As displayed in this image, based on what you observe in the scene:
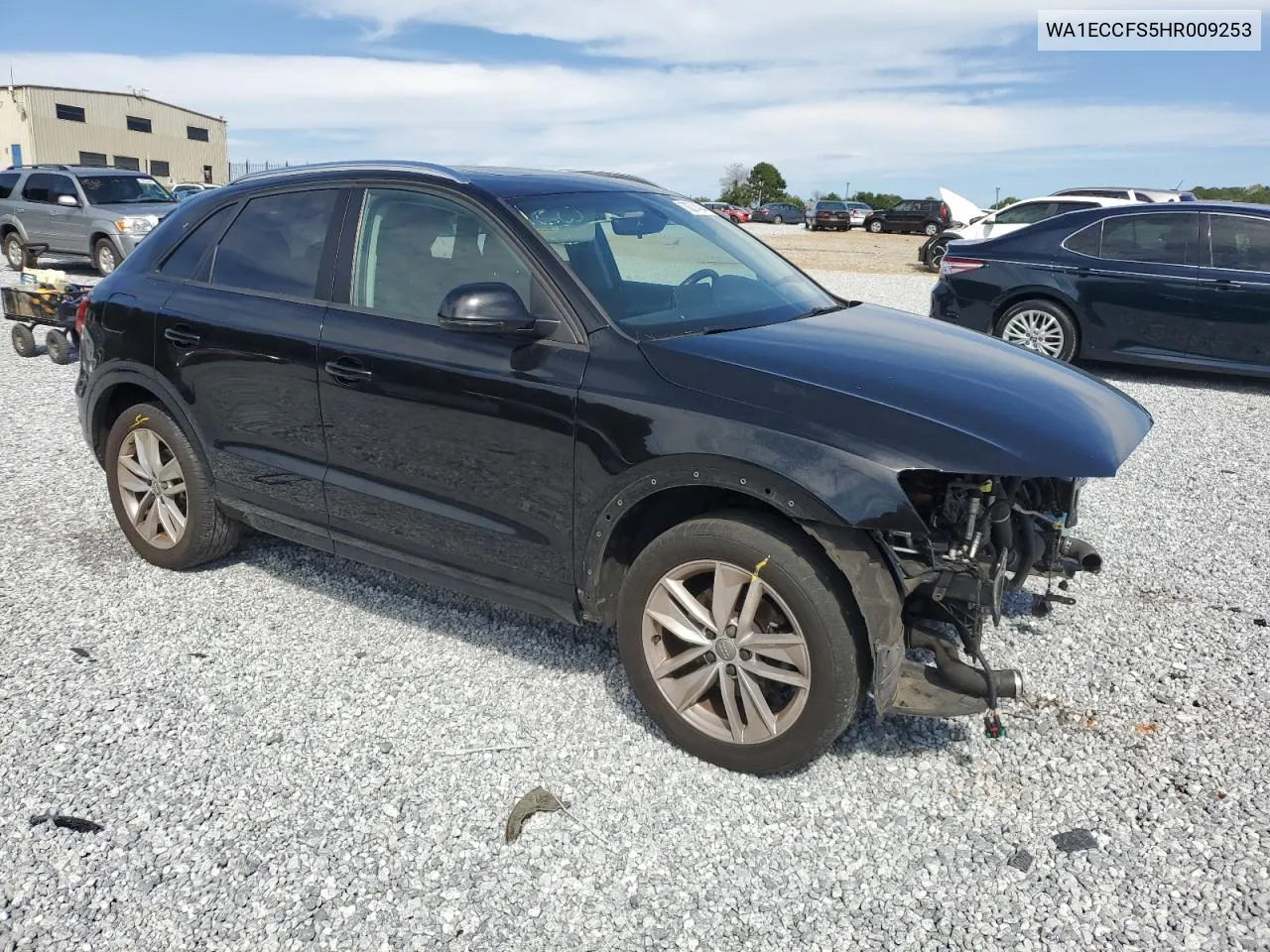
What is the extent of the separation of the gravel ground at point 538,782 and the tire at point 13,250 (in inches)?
660

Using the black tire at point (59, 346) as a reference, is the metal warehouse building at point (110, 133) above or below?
above

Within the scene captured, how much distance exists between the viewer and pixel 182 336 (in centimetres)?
427

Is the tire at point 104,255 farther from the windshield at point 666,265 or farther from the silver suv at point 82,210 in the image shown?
the windshield at point 666,265

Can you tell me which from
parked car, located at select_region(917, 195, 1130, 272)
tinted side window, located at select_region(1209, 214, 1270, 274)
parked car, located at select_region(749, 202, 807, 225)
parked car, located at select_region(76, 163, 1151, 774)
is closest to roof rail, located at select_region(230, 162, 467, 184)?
parked car, located at select_region(76, 163, 1151, 774)

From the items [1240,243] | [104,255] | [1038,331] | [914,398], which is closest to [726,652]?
[914,398]

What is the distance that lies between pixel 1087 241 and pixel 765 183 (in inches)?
3146

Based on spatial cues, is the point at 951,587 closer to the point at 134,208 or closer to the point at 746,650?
the point at 746,650

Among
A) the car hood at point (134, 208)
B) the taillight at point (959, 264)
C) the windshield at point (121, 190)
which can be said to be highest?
the windshield at point (121, 190)

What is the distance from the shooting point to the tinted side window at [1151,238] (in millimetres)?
8805

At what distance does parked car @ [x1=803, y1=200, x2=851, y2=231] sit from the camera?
149ft

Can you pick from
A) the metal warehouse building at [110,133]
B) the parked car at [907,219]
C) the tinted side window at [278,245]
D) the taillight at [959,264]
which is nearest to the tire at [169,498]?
the tinted side window at [278,245]

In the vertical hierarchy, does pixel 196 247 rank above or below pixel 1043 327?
above

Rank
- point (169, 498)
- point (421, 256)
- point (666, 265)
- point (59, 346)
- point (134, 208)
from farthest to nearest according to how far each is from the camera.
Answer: point (134, 208) < point (59, 346) < point (169, 498) < point (666, 265) < point (421, 256)

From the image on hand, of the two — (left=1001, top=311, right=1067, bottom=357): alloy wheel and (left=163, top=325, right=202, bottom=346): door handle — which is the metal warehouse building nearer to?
(left=1001, top=311, right=1067, bottom=357): alloy wheel
